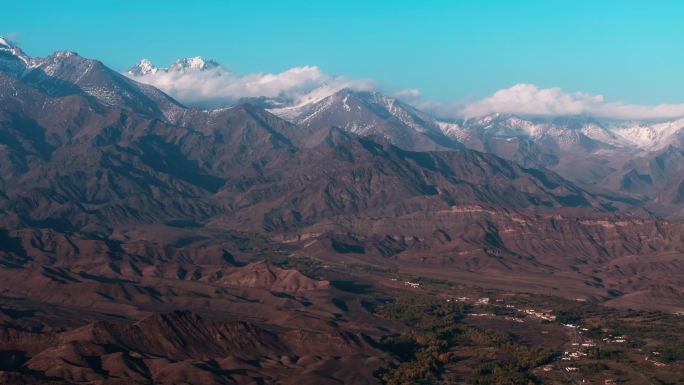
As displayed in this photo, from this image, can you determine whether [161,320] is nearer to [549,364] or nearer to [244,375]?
[244,375]

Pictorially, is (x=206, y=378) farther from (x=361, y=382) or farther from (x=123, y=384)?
(x=361, y=382)

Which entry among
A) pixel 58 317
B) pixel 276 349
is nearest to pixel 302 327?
pixel 276 349

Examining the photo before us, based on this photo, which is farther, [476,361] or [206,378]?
[476,361]

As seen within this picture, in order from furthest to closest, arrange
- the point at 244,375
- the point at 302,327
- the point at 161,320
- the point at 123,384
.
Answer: the point at 302,327 → the point at 161,320 → the point at 244,375 → the point at 123,384

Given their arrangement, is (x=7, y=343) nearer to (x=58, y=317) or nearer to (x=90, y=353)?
(x=90, y=353)

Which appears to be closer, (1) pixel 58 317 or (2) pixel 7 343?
(2) pixel 7 343

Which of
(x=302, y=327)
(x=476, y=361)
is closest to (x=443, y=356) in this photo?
(x=476, y=361)

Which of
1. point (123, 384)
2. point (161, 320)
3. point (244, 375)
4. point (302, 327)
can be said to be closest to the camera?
point (123, 384)
